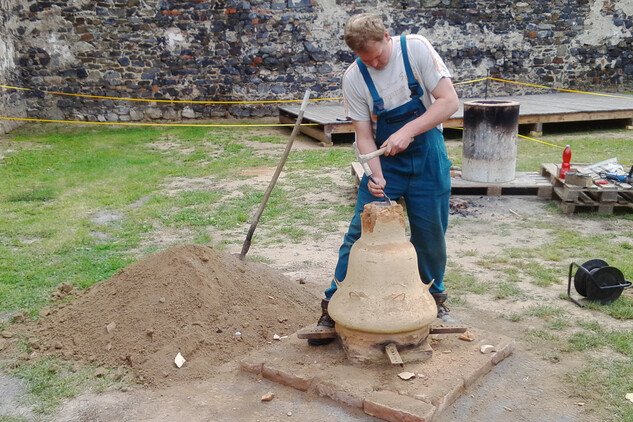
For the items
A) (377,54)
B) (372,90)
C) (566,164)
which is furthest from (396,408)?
(566,164)

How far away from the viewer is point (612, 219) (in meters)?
6.65

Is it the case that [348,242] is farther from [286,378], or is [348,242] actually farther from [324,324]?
[286,378]

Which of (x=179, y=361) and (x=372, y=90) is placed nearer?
(x=372, y=90)

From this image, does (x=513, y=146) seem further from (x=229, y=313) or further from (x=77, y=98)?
(x=77, y=98)

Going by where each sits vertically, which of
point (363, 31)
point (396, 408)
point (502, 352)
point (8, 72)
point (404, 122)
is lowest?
point (502, 352)

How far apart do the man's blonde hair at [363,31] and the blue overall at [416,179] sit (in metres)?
0.21

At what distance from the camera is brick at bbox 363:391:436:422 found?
2.96 metres

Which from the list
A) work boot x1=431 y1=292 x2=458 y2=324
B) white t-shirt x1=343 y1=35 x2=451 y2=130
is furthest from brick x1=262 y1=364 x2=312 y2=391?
white t-shirt x1=343 y1=35 x2=451 y2=130

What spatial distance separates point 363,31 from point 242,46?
11.1 m

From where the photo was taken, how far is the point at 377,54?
11.0 ft

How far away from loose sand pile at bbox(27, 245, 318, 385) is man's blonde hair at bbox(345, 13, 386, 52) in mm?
1797

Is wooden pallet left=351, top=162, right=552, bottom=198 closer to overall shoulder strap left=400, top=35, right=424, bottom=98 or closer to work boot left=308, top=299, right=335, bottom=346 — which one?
work boot left=308, top=299, right=335, bottom=346

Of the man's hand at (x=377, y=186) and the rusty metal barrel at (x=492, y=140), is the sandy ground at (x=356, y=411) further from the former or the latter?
the rusty metal barrel at (x=492, y=140)

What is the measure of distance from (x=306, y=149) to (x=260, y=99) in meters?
3.52
